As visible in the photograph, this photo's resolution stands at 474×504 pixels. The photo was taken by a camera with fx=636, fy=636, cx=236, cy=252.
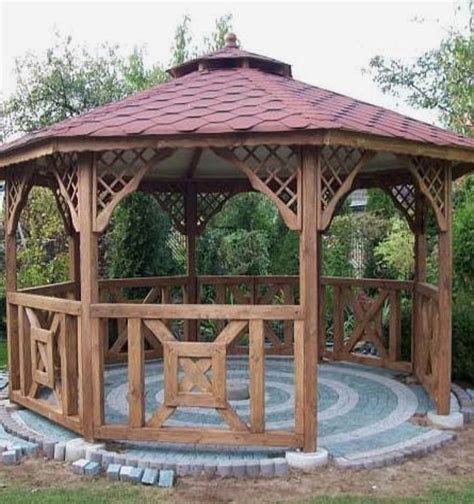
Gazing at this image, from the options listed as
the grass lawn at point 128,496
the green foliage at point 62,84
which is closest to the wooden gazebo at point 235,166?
the grass lawn at point 128,496

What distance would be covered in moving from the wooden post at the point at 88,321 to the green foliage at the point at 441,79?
22.7 ft

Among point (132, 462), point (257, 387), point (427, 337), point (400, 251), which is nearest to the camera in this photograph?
point (132, 462)

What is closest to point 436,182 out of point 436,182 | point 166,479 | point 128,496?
point 436,182

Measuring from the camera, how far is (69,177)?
4.77 m

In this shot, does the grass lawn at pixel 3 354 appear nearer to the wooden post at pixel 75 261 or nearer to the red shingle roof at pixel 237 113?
the wooden post at pixel 75 261

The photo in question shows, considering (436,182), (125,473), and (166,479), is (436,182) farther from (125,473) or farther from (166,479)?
(125,473)

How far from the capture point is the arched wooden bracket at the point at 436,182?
5066mm

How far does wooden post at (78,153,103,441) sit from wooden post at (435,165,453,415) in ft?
9.07

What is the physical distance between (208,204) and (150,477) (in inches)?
175

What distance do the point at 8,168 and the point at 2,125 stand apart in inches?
331

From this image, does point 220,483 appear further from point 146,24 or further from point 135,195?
point 146,24

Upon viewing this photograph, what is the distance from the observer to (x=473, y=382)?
6.64 m

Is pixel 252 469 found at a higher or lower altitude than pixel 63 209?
lower

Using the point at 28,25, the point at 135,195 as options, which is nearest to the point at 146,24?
the point at 28,25
